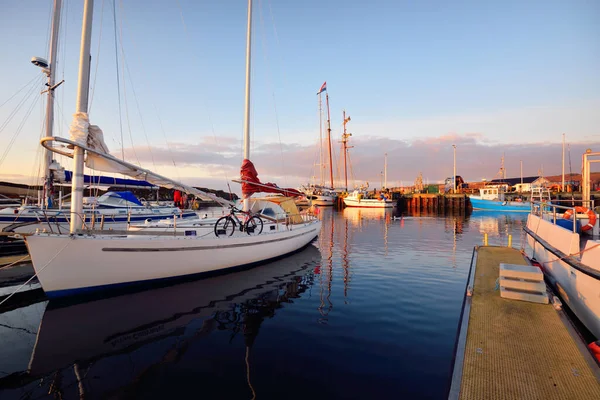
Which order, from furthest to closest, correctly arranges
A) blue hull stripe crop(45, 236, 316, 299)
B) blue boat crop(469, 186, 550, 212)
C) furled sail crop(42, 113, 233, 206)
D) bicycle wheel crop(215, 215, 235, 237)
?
blue boat crop(469, 186, 550, 212) < bicycle wheel crop(215, 215, 235, 237) < furled sail crop(42, 113, 233, 206) < blue hull stripe crop(45, 236, 316, 299)

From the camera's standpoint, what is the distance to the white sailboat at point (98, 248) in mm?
7641

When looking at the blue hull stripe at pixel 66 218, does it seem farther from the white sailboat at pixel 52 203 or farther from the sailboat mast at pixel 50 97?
the sailboat mast at pixel 50 97

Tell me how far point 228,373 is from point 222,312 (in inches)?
114

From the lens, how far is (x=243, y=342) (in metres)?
6.07

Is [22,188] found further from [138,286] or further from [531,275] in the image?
[531,275]

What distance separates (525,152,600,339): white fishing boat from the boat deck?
2.57ft

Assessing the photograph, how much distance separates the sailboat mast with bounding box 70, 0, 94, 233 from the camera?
327 inches

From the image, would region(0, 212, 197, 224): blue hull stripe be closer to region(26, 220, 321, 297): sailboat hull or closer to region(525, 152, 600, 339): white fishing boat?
region(26, 220, 321, 297): sailboat hull

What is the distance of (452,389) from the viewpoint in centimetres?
367

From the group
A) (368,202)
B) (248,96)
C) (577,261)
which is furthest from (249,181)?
(368,202)

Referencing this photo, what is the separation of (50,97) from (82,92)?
39.6 feet

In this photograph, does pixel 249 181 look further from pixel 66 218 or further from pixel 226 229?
pixel 66 218

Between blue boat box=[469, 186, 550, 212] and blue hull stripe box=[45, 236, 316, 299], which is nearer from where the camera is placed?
blue hull stripe box=[45, 236, 316, 299]

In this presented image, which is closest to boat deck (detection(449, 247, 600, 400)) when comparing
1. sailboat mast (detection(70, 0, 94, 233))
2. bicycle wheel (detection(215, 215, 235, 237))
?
bicycle wheel (detection(215, 215, 235, 237))
